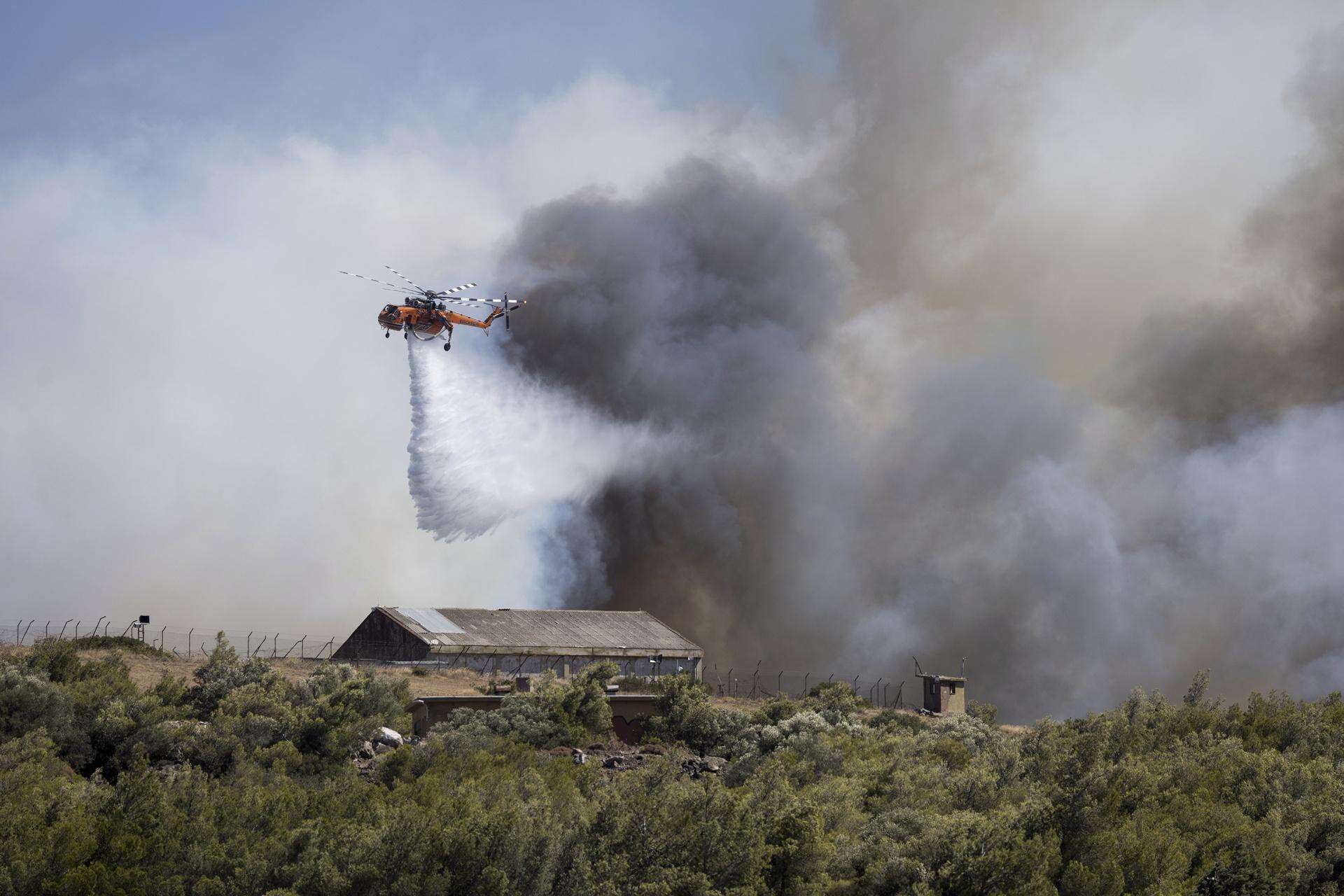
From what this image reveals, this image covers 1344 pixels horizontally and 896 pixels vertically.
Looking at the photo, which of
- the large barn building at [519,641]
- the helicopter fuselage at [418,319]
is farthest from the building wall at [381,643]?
the helicopter fuselage at [418,319]

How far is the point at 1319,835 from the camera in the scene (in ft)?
139

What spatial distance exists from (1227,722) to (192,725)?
43656 millimetres

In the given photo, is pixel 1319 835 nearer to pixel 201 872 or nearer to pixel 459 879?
pixel 459 879

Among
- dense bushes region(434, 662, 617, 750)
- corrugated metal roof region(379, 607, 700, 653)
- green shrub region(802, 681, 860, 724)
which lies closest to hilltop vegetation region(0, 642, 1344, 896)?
dense bushes region(434, 662, 617, 750)

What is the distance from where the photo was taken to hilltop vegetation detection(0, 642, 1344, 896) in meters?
34.8

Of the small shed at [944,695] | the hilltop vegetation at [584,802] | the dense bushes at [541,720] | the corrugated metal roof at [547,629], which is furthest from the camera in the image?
the corrugated metal roof at [547,629]

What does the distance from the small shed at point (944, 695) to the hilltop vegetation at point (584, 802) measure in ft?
51.4

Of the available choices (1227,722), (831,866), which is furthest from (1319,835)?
(1227,722)

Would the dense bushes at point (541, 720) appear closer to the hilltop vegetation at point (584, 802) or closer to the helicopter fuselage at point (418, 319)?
the hilltop vegetation at point (584, 802)

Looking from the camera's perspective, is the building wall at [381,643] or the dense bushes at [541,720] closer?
the dense bushes at [541,720]

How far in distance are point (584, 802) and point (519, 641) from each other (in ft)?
150

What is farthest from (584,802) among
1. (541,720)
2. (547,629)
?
(547,629)

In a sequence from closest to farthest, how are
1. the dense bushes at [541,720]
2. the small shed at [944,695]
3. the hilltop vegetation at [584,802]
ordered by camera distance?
the hilltop vegetation at [584,802]
the dense bushes at [541,720]
the small shed at [944,695]

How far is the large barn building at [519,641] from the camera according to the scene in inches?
3243
